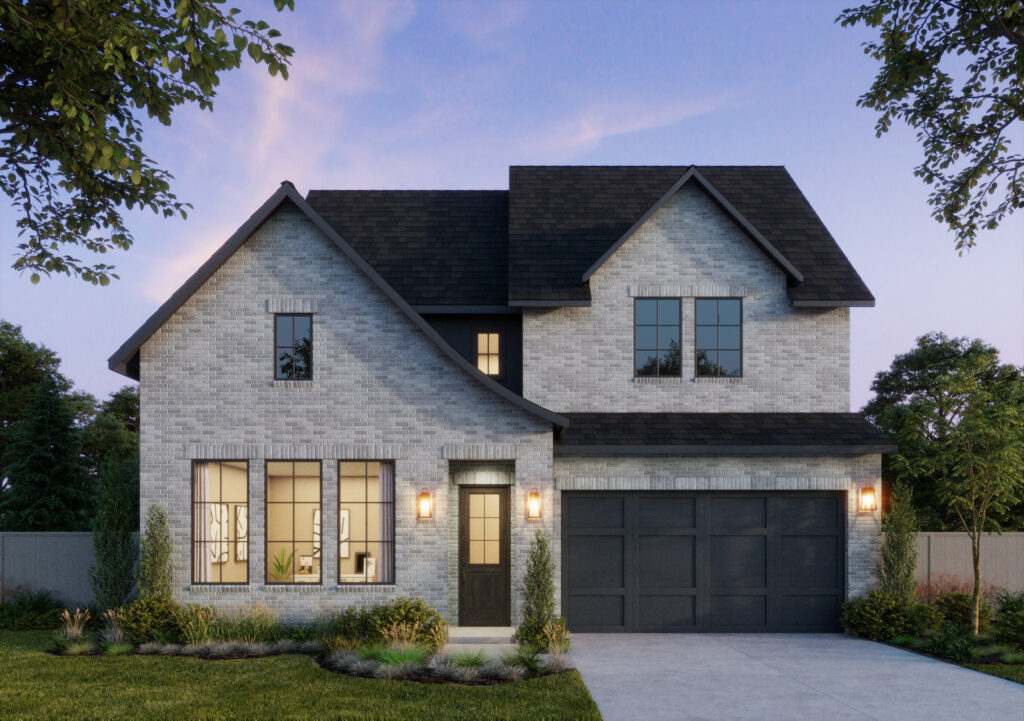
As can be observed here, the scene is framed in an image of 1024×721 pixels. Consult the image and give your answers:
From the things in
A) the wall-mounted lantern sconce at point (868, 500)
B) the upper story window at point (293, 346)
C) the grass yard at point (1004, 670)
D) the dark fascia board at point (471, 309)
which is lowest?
the grass yard at point (1004, 670)

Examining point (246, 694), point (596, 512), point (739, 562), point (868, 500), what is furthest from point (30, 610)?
point (868, 500)

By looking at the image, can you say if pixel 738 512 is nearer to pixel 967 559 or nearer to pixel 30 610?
pixel 967 559

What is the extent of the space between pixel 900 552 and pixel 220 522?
1180 centimetres

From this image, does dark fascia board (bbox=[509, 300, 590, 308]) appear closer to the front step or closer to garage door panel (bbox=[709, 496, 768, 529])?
garage door panel (bbox=[709, 496, 768, 529])

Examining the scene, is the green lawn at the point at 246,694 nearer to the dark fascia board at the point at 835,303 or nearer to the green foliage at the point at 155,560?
the green foliage at the point at 155,560

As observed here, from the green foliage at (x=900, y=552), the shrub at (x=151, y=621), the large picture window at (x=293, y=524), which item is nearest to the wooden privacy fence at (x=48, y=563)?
the shrub at (x=151, y=621)

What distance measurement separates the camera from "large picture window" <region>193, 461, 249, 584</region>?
43.1ft

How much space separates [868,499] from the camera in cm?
1407

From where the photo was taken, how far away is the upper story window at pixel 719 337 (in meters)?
15.4

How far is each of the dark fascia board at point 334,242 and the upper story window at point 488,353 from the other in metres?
2.59

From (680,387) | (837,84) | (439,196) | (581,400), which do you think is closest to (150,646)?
(581,400)

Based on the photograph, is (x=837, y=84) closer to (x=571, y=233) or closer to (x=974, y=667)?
(x=571, y=233)

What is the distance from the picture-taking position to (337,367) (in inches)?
527

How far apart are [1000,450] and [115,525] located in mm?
15154
